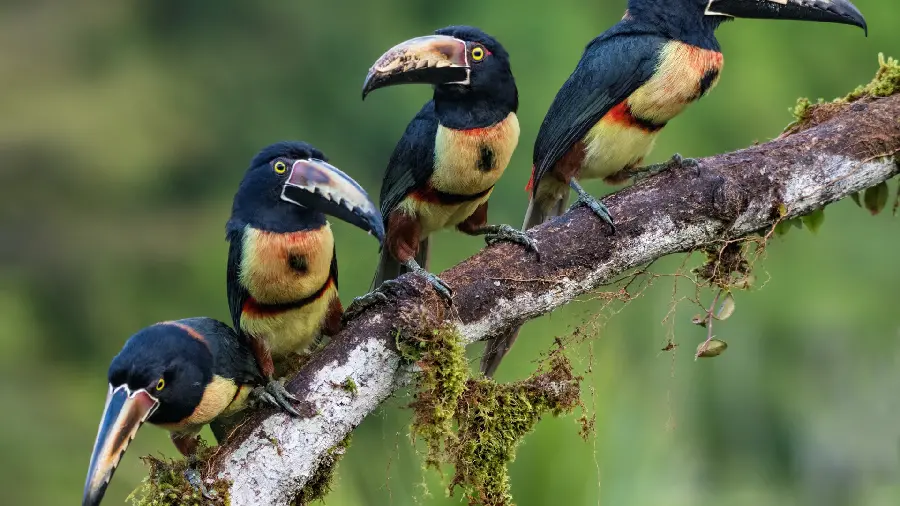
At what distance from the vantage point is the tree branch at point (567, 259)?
2330 millimetres

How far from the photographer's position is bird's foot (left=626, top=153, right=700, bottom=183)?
274cm

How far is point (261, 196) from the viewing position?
2543 mm

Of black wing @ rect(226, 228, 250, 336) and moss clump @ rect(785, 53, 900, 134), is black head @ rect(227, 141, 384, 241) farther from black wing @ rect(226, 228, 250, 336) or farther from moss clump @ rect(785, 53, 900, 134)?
moss clump @ rect(785, 53, 900, 134)

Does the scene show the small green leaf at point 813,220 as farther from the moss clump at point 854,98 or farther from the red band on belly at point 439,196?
the red band on belly at point 439,196

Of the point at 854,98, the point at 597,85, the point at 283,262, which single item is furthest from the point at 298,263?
the point at 854,98

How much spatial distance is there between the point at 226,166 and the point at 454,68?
4.72m

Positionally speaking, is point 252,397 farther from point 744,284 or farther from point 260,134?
point 260,134

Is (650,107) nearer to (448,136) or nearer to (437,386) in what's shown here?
(448,136)

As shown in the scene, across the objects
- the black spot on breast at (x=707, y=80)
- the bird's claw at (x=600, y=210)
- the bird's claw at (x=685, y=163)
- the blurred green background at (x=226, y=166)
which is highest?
the black spot on breast at (x=707, y=80)

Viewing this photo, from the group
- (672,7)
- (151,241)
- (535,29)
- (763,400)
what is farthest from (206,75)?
(672,7)

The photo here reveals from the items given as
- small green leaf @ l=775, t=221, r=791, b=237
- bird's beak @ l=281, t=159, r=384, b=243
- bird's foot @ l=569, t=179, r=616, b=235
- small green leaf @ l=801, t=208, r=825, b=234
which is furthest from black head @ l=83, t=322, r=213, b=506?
small green leaf @ l=801, t=208, r=825, b=234

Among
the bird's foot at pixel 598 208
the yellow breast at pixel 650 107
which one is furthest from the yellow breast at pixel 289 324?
the yellow breast at pixel 650 107

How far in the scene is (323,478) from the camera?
2461 mm

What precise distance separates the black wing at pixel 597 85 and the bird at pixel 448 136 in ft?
0.49
